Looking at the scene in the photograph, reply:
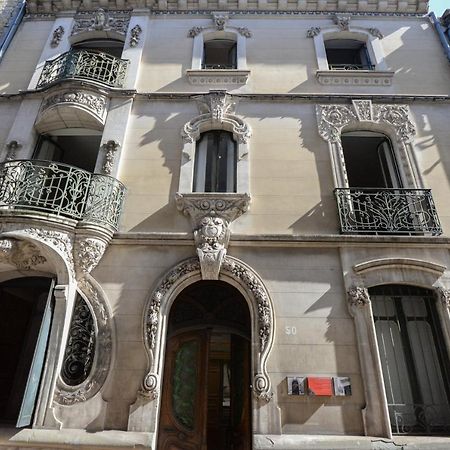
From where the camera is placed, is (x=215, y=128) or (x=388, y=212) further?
(x=215, y=128)

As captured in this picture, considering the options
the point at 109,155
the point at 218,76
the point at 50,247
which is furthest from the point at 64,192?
the point at 218,76

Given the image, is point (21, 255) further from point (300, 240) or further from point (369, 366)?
point (369, 366)

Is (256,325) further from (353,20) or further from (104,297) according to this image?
(353,20)

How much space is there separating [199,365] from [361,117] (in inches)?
257

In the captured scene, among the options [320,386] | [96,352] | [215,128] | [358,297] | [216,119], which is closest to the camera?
[320,386]

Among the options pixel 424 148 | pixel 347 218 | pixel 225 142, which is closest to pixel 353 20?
pixel 424 148

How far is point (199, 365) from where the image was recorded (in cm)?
634

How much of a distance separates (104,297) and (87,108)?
14.5 feet

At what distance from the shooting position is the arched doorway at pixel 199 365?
586 cm

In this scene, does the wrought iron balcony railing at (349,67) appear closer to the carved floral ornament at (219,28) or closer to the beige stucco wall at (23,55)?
the carved floral ornament at (219,28)

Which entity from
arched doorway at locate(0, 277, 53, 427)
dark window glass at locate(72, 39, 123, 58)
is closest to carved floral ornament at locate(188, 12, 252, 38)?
dark window glass at locate(72, 39, 123, 58)

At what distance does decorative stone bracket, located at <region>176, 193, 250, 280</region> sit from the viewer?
5906mm

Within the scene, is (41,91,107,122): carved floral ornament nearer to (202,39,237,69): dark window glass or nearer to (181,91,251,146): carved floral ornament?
(181,91,251,146): carved floral ornament

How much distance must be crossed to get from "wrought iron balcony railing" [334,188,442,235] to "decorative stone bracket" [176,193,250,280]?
1991mm
